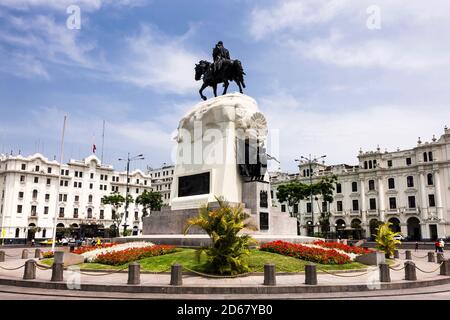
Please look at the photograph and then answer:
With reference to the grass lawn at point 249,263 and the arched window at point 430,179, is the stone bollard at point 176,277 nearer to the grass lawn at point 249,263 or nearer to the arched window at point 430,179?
the grass lawn at point 249,263

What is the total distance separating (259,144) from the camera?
866 inches

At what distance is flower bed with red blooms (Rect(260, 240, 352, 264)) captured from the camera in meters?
16.1

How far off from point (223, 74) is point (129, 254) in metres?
12.7

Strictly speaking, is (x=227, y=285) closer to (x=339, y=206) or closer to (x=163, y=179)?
(x=339, y=206)

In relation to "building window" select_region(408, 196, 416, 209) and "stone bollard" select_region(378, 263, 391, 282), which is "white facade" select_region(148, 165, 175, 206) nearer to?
"building window" select_region(408, 196, 416, 209)

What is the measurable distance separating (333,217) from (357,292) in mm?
68121

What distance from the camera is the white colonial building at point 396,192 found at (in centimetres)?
6525

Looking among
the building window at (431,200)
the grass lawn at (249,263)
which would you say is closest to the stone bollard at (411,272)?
the grass lawn at (249,263)

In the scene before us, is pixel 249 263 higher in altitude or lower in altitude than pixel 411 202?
lower

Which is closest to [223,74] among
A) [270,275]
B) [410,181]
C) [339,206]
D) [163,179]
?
[270,275]

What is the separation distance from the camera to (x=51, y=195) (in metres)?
79.2

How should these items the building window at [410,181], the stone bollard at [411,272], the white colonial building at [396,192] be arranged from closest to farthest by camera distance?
the stone bollard at [411,272] → the white colonial building at [396,192] → the building window at [410,181]

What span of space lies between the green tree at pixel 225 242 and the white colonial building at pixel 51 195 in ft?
197
